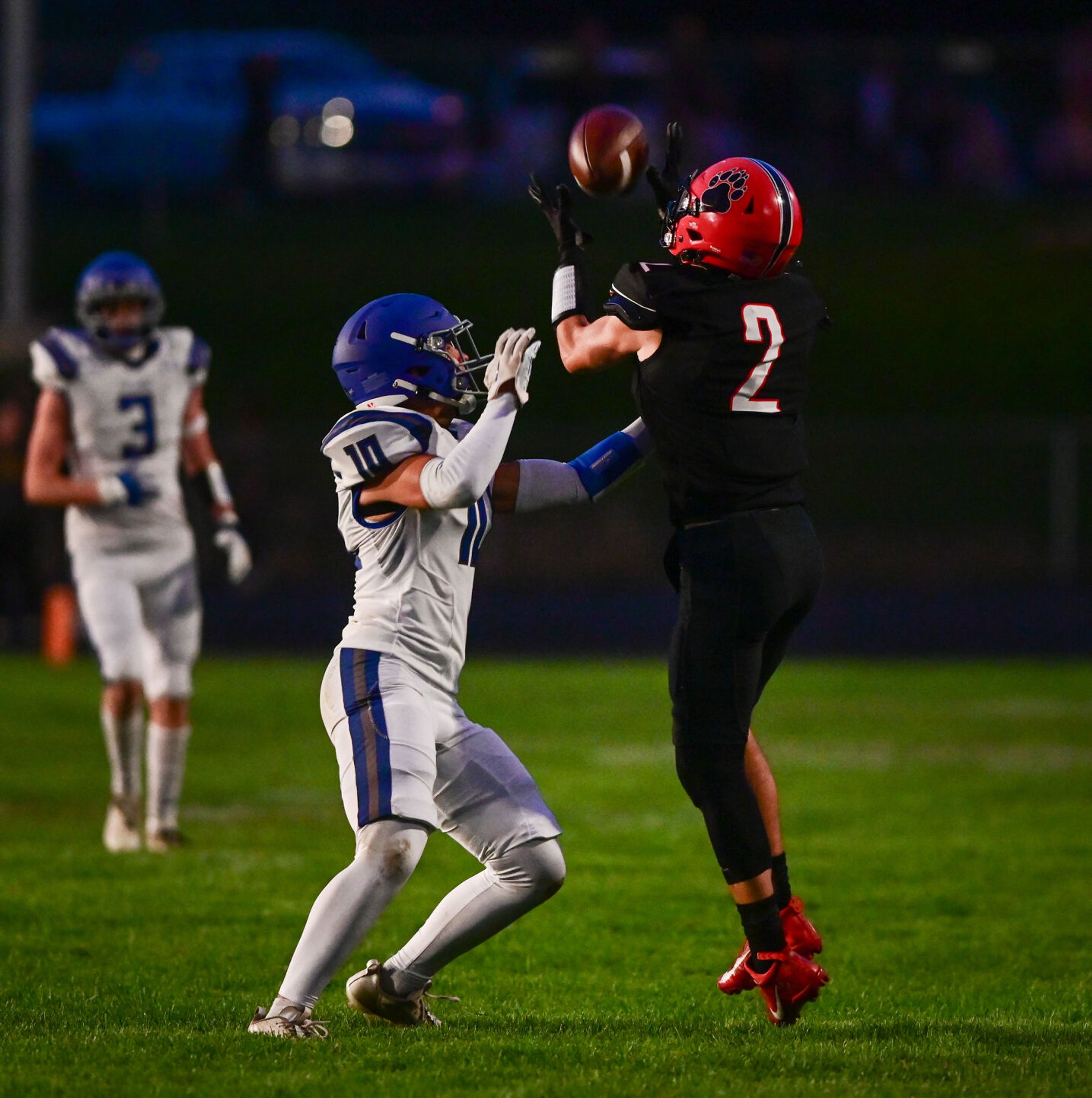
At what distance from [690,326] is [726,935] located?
2244 mm

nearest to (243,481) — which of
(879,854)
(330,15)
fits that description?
(330,15)

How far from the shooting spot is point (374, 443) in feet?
13.9

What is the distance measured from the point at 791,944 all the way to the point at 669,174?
6.35 feet

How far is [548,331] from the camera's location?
1989cm

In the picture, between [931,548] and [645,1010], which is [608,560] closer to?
[931,548]

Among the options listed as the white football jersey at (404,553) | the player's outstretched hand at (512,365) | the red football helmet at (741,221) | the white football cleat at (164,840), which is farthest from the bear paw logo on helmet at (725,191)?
the white football cleat at (164,840)

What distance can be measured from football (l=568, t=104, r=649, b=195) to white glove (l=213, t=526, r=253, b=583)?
280cm

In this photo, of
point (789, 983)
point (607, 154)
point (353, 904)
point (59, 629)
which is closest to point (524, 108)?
point (59, 629)

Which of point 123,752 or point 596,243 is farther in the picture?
point 596,243

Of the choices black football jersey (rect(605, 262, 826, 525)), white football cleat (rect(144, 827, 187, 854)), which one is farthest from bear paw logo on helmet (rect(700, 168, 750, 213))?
white football cleat (rect(144, 827, 187, 854))

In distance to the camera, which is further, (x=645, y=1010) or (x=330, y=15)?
(x=330, y=15)

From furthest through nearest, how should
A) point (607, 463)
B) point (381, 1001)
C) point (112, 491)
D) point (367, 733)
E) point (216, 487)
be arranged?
point (216, 487), point (112, 491), point (607, 463), point (381, 1001), point (367, 733)

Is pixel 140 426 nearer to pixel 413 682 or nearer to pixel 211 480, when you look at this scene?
pixel 211 480

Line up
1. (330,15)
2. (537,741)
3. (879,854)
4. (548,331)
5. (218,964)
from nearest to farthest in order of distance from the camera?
(218,964), (879,854), (537,741), (548,331), (330,15)
